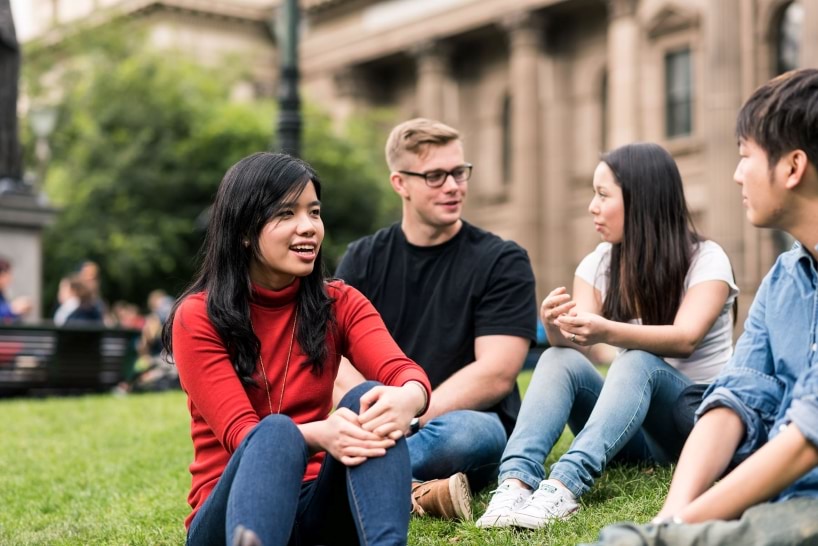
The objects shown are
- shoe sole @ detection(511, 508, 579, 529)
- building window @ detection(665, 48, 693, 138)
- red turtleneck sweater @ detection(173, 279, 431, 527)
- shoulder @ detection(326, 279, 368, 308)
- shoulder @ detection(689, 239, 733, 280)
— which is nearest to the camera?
red turtleneck sweater @ detection(173, 279, 431, 527)

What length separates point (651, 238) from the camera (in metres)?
5.00

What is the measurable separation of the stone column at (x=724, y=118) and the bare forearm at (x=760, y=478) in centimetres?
2214

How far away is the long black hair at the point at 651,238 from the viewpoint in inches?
196

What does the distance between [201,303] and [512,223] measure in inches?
1328

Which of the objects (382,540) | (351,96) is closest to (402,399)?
(382,540)

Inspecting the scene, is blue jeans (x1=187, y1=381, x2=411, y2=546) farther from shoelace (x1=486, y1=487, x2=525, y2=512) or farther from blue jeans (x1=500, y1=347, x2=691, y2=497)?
blue jeans (x1=500, y1=347, x2=691, y2=497)

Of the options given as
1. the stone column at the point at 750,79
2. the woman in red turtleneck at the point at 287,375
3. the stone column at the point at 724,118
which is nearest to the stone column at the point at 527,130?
the stone column at the point at 750,79

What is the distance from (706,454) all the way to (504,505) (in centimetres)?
129

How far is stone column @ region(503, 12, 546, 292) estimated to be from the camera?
35531mm

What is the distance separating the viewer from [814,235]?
126 inches

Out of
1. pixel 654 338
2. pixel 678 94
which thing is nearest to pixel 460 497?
pixel 654 338

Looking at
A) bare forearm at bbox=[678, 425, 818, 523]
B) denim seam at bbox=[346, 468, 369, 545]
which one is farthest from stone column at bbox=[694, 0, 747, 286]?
bare forearm at bbox=[678, 425, 818, 523]

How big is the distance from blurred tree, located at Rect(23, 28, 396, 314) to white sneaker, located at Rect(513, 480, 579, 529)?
97.1 ft

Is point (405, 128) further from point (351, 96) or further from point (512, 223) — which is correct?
point (351, 96)
